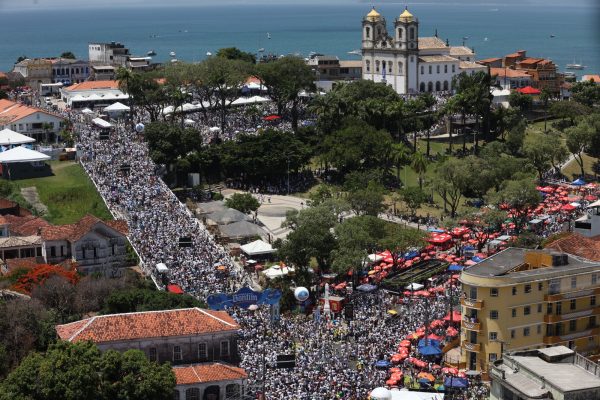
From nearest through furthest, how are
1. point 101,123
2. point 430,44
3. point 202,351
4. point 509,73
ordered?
point 202,351 → point 101,123 → point 509,73 → point 430,44

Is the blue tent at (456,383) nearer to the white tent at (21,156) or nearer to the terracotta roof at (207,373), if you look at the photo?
the terracotta roof at (207,373)

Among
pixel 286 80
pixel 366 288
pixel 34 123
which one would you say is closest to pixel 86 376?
pixel 366 288

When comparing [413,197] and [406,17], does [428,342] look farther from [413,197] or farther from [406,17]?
[406,17]

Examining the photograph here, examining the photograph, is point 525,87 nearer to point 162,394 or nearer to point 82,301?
point 82,301

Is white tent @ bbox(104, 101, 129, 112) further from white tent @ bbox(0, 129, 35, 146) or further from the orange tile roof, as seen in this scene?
white tent @ bbox(0, 129, 35, 146)

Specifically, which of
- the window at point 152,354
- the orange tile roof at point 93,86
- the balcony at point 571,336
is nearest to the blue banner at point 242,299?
the window at point 152,354

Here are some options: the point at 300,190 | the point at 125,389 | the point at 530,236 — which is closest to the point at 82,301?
the point at 125,389
